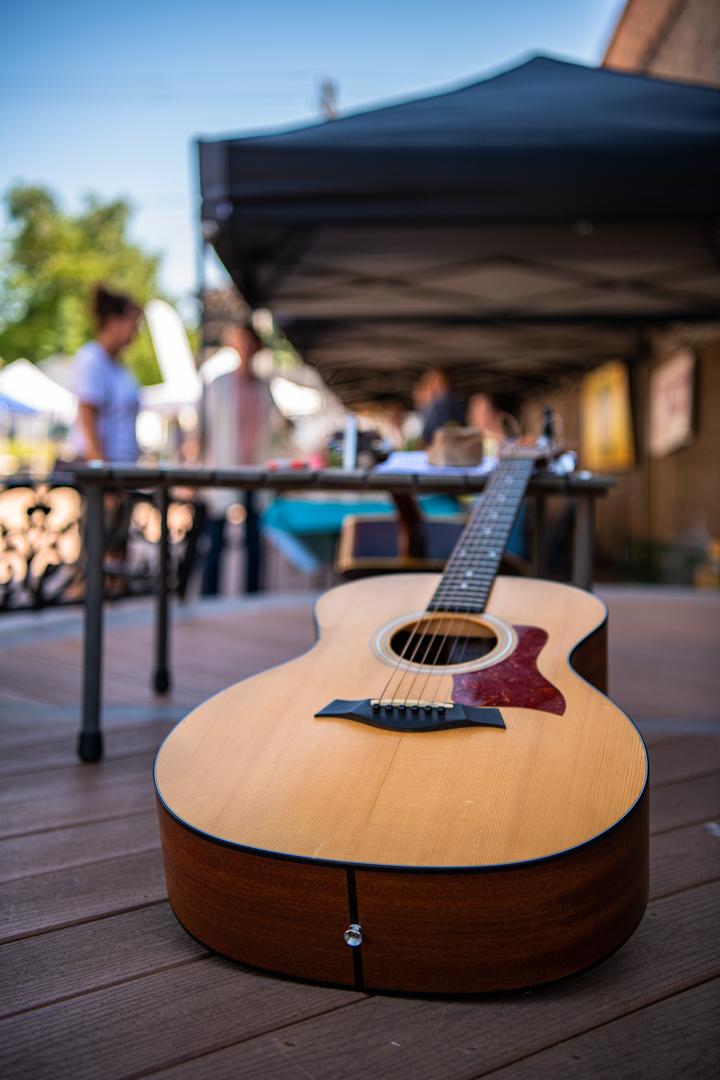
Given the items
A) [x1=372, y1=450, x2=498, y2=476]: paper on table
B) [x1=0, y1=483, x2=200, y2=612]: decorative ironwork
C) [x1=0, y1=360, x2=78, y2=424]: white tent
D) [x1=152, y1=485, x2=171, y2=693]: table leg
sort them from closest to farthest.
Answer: [x1=372, y1=450, x2=498, y2=476]: paper on table < [x1=152, y1=485, x2=171, y2=693]: table leg < [x1=0, y1=483, x2=200, y2=612]: decorative ironwork < [x1=0, y1=360, x2=78, y2=424]: white tent

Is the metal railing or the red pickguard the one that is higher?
the metal railing

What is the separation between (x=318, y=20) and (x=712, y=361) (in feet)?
46.1

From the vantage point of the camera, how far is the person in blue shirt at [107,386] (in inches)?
123

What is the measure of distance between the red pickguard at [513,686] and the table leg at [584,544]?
602mm

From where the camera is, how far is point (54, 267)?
2258 centimetres

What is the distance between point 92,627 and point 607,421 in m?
6.87

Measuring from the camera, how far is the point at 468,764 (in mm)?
855

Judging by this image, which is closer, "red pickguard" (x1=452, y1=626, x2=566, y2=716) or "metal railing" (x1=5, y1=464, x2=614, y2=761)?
"red pickguard" (x1=452, y1=626, x2=566, y2=716)

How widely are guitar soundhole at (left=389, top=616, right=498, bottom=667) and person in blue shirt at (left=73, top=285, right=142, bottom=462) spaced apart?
2222 mm

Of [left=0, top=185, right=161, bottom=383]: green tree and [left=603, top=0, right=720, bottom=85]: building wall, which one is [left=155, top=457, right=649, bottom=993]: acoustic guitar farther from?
[left=0, top=185, right=161, bottom=383]: green tree

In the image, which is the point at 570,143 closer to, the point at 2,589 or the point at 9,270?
the point at 2,589

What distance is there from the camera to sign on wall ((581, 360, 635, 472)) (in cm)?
708

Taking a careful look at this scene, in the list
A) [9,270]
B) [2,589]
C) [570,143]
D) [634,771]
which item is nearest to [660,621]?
[570,143]

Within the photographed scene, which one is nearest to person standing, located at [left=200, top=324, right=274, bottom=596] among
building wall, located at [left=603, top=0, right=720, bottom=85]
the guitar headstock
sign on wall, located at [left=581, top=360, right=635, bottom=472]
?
the guitar headstock
